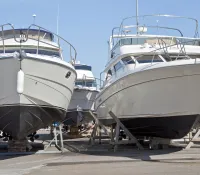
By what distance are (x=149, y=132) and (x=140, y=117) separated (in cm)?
103

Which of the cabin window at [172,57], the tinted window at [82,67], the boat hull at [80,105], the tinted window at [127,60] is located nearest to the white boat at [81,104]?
the boat hull at [80,105]

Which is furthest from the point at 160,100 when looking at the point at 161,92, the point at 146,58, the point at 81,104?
the point at 81,104

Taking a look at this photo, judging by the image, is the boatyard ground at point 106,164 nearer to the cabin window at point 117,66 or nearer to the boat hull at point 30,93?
the boat hull at point 30,93

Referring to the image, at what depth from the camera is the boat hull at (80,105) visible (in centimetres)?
1449

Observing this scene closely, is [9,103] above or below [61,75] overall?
below

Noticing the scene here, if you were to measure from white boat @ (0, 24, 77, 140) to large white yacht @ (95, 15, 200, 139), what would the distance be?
67.0 inches

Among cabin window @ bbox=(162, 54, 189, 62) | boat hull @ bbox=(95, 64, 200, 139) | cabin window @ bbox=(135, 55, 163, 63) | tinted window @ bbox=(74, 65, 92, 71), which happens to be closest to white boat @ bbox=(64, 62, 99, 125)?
tinted window @ bbox=(74, 65, 92, 71)

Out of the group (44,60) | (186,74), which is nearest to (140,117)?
(186,74)

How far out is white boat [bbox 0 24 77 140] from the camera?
7590mm

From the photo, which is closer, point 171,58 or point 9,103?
point 9,103

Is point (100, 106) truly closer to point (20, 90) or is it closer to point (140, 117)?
point (140, 117)

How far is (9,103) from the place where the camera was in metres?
7.77

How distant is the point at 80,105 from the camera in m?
14.7

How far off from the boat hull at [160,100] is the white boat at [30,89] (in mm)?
1682
